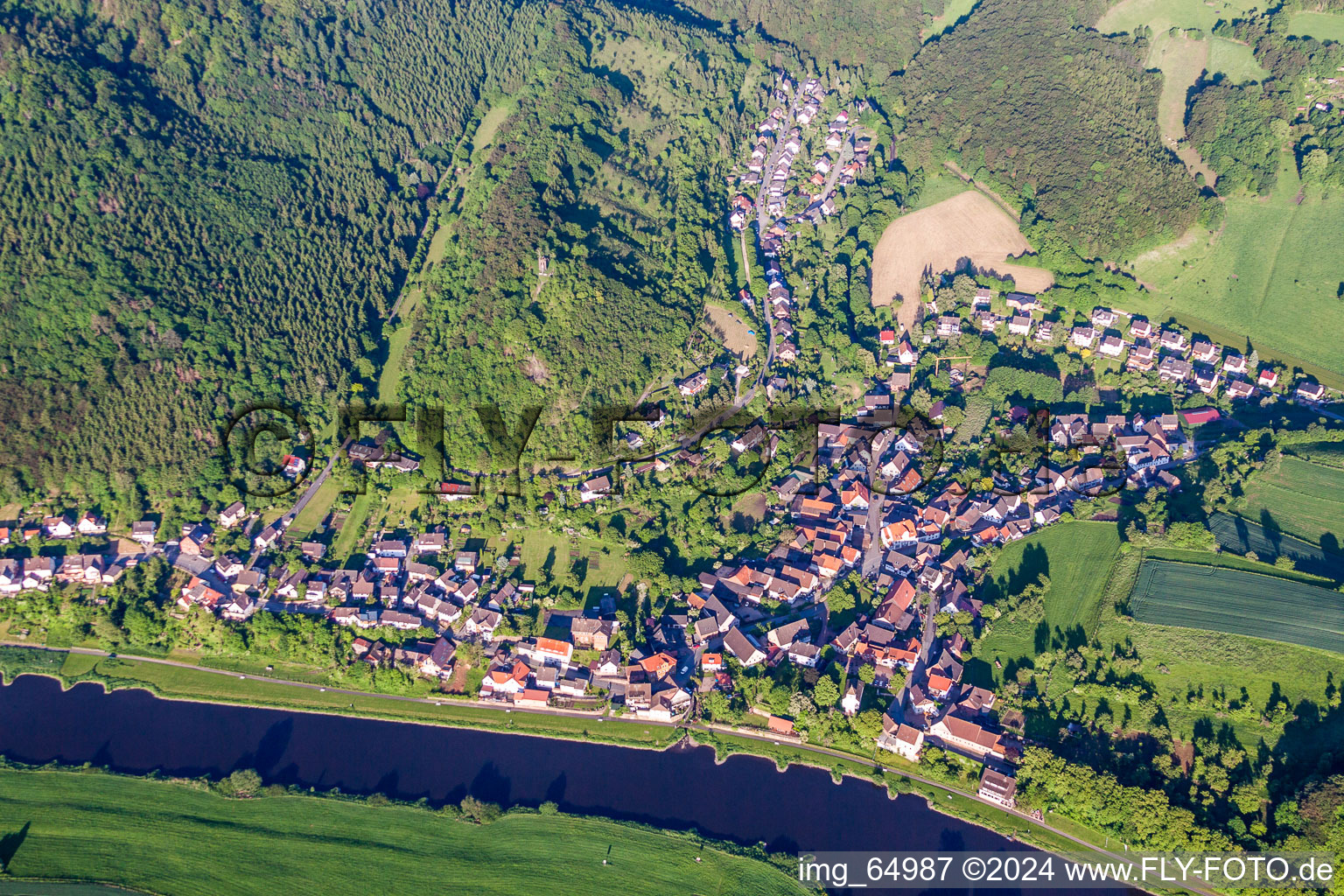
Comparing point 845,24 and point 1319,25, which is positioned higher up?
point 845,24

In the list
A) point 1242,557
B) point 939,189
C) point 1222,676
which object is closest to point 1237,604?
point 1242,557

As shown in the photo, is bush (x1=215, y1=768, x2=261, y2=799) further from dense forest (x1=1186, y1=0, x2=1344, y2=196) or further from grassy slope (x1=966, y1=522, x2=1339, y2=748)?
dense forest (x1=1186, y1=0, x2=1344, y2=196)

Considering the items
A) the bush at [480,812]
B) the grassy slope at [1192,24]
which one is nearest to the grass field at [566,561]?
the bush at [480,812]

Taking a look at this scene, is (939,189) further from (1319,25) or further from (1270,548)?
(1270,548)

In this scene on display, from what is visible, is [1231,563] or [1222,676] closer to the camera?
[1222,676]

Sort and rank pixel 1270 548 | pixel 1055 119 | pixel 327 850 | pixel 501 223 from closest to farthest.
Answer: pixel 327 850 → pixel 1270 548 → pixel 501 223 → pixel 1055 119

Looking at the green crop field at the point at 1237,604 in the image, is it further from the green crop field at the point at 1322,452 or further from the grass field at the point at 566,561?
the grass field at the point at 566,561

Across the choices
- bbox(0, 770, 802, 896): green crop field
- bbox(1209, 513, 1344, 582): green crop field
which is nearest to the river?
bbox(0, 770, 802, 896): green crop field
